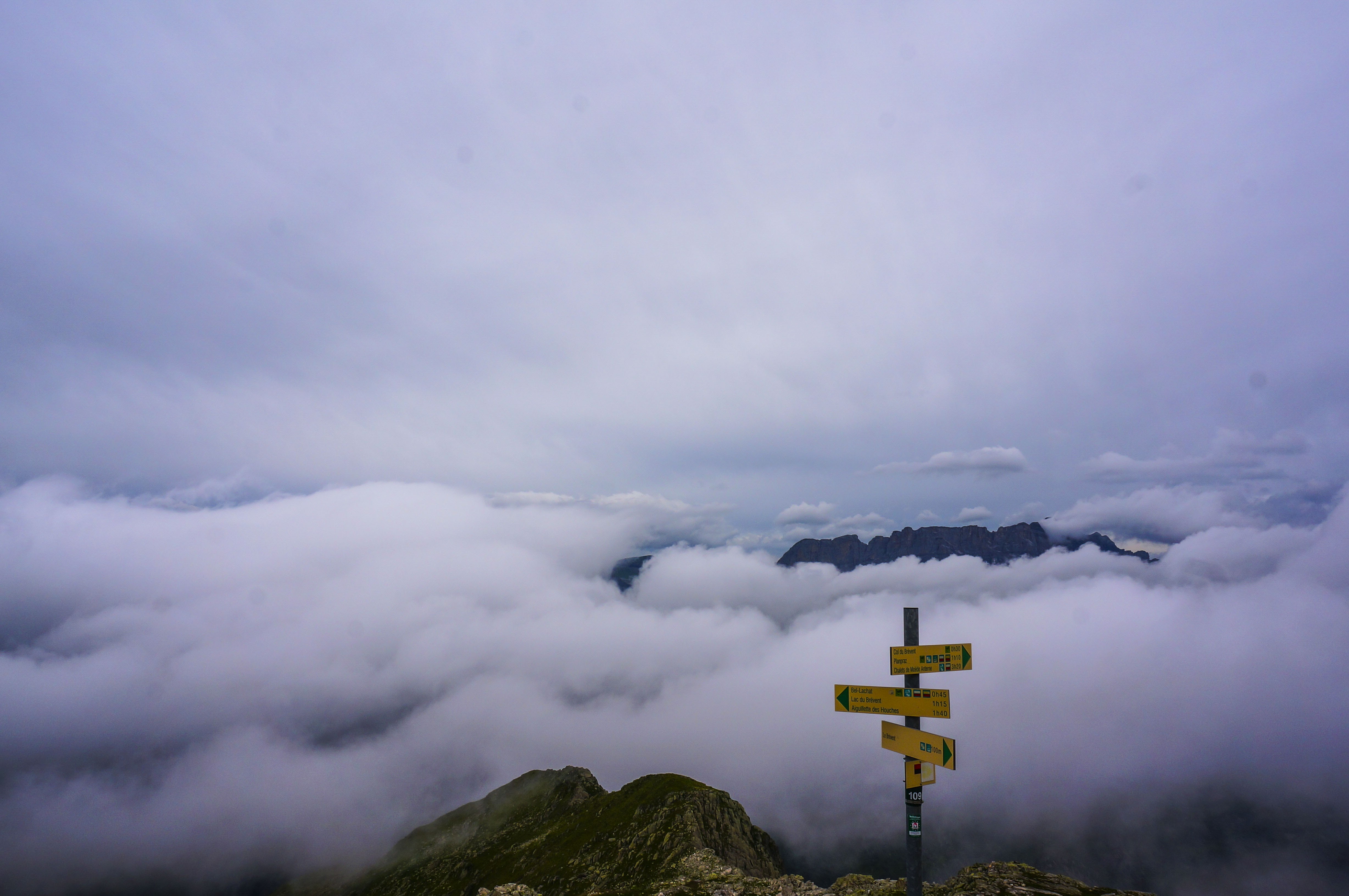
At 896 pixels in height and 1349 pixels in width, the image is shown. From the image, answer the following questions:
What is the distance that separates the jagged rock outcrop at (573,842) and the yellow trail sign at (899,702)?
52.4m

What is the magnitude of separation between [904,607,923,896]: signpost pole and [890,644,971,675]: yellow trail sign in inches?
10.2

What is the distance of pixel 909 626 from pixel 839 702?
354cm

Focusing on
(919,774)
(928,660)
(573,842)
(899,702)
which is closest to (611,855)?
(573,842)

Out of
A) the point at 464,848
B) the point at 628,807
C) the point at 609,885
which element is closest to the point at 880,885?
the point at 609,885

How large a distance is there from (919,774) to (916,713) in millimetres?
1425

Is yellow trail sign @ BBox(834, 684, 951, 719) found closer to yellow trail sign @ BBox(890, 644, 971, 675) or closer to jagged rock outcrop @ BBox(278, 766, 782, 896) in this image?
yellow trail sign @ BBox(890, 644, 971, 675)

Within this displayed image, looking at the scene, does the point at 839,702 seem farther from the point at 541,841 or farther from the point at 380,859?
the point at 380,859

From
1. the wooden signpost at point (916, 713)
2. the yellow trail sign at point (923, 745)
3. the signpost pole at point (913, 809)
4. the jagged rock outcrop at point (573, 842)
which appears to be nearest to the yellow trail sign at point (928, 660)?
the wooden signpost at point (916, 713)

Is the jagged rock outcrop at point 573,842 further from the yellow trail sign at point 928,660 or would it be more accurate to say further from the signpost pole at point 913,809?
the yellow trail sign at point 928,660

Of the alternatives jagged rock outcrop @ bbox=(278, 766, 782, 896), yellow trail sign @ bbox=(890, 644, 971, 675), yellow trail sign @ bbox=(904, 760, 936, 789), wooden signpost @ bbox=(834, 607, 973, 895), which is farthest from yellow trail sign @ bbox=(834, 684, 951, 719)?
jagged rock outcrop @ bbox=(278, 766, 782, 896)

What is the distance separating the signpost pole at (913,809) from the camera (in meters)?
12.6

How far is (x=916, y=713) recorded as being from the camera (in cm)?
1309

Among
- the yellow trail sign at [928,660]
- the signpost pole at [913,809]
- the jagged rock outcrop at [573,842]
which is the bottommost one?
the jagged rock outcrop at [573,842]

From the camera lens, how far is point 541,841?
132m
